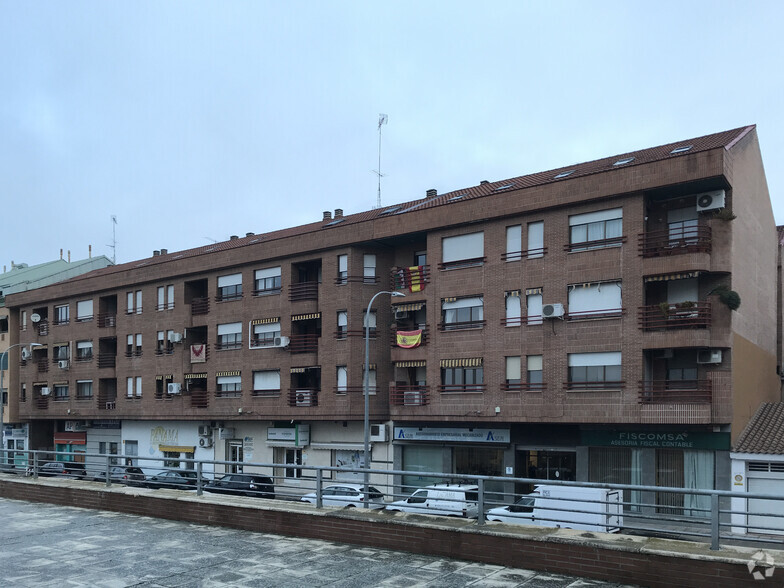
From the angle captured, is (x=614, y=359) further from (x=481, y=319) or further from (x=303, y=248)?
(x=303, y=248)

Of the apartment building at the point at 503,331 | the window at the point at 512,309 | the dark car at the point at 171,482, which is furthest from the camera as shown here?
the window at the point at 512,309

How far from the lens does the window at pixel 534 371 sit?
98.4 feet

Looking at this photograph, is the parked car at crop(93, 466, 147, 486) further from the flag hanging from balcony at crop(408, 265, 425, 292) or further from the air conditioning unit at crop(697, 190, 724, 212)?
the air conditioning unit at crop(697, 190, 724, 212)

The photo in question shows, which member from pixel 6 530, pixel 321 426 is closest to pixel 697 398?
pixel 321 426

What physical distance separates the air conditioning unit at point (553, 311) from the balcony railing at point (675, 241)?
3.56m

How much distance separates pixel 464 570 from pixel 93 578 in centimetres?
→ 484

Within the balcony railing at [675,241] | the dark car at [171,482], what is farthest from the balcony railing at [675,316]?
the dark car at [171,482]

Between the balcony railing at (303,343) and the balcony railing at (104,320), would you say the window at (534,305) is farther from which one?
the balcony railing at (104,320)

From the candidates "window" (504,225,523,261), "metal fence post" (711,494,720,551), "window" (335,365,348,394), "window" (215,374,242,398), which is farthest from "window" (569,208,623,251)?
"metal fence post" (711,494,720,551)

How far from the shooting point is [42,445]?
5578 cm

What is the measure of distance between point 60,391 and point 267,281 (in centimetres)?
2182

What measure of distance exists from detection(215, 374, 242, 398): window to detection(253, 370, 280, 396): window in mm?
1201

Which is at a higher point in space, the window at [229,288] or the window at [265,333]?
the window at [229,288]

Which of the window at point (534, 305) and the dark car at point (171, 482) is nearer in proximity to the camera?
the dark car at point (171, 482)
